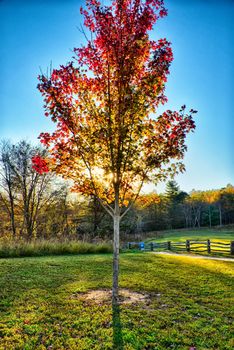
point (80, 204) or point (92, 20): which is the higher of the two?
point (92, 20)

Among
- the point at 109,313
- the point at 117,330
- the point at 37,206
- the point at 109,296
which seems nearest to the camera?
the point at 117,330

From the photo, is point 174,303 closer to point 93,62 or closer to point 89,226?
point 93,62

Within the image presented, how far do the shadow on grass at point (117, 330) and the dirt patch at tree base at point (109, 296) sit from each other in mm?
611

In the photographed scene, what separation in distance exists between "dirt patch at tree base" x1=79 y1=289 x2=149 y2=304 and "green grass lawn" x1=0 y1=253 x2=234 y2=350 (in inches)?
7.4

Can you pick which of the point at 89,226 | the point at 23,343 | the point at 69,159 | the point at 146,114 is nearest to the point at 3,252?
the point at 69,159

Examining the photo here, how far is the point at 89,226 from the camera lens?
1126 inches

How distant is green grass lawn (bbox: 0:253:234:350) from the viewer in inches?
147

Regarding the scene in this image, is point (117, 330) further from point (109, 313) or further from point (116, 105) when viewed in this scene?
point (116, 105)

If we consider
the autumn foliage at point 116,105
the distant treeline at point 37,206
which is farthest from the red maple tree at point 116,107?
the distant treeline at point 37,206

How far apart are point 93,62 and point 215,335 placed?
6331 mm

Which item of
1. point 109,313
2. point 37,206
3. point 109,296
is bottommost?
point 109,296

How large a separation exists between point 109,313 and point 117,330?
753mm

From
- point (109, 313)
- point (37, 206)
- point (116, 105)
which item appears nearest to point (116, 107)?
point (116, 105)

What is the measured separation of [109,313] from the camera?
479 centimetres
